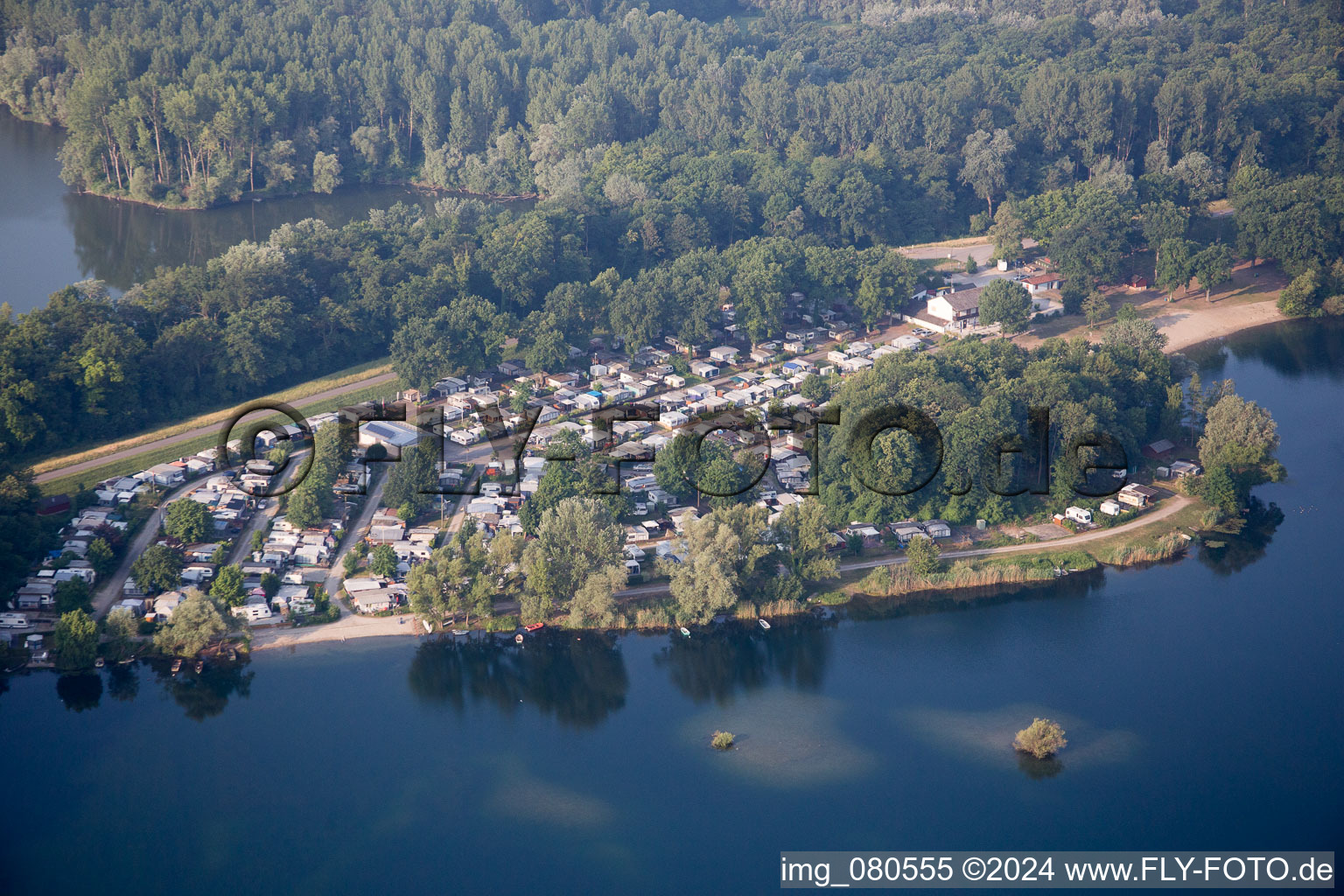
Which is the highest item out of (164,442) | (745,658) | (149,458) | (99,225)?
(99,225)

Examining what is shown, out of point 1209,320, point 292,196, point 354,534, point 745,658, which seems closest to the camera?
point 745,658

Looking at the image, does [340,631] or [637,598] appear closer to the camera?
[340,631]

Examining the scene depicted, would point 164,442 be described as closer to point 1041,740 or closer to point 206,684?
point 206,684

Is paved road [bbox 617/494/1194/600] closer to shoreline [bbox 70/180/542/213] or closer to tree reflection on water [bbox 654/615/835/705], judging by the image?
tree reflection on water [bbox 654/615/835/705]

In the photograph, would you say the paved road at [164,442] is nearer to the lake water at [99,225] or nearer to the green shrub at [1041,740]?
the lake water at [99,225]

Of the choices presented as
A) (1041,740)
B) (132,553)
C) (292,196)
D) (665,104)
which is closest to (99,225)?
(292,196)

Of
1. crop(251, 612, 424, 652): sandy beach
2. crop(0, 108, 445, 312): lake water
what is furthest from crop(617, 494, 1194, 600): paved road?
crop(0, 108, 445, 312): lake water
